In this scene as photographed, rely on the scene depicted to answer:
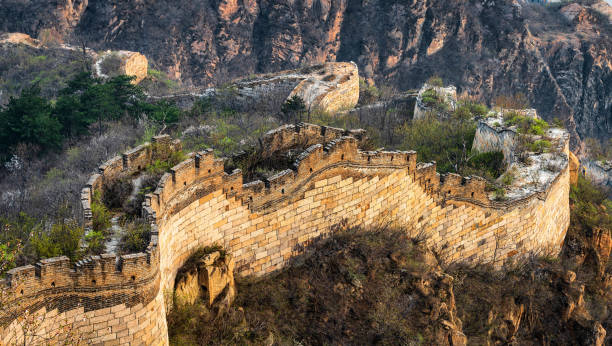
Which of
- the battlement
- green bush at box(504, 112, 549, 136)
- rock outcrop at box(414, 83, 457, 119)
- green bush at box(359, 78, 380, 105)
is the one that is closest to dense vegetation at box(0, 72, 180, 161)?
rock outcrop at box(414, 83, 457, 119)

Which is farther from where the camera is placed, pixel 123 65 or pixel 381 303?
pixel 123 65

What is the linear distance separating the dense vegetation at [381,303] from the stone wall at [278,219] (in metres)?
0.56

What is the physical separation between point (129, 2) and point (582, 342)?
73.6m

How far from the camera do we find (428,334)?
18.7 m

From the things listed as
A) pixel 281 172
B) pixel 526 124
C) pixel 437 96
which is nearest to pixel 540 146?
pixel 526 124

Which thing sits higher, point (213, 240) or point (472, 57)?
point (213, 240)

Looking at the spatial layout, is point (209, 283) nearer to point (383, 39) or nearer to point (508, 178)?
point (508, 178)

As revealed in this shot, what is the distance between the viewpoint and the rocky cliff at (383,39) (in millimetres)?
84312

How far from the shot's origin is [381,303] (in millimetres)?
18516

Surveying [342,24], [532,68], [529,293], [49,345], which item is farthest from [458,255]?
[532,68]

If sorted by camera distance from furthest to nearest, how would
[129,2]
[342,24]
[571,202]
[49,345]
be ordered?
[342,24]
[129,2]
[571,202]
[49,345]

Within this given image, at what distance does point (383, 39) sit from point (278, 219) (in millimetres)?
84954

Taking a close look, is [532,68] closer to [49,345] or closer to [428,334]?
[428,334]

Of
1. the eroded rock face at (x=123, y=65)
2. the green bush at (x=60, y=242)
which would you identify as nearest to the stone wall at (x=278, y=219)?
the green bush at (x=60, y=242)
